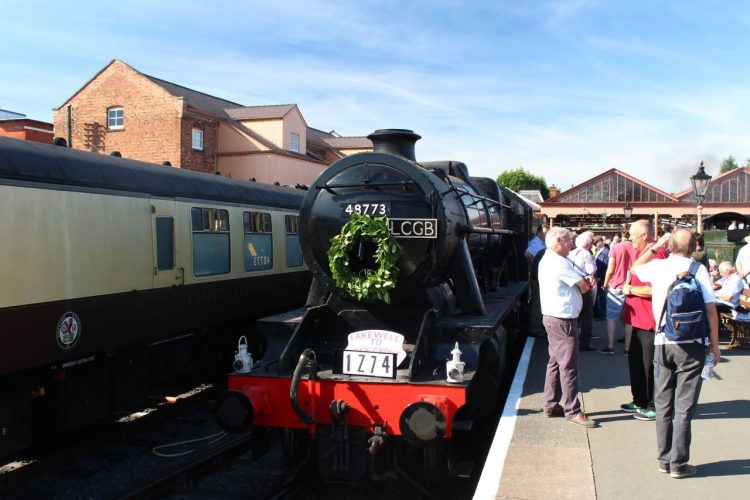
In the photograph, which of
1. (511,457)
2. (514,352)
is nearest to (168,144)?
(514,352)

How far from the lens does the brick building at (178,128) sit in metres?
24.9

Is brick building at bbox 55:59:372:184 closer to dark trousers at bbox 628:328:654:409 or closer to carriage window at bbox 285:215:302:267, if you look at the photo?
carriage window at bbox 285:215:302:267

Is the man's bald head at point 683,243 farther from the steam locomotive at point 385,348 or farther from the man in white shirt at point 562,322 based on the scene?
the steam locomotive at point 385,348

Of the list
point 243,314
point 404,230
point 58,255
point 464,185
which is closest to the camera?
point 404,230

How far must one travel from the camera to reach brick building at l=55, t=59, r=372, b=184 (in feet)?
81.6

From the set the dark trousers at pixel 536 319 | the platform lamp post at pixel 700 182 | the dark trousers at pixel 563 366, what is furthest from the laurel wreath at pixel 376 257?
the platform lamp post at pixel 700 182

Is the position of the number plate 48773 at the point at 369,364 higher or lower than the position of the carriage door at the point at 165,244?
lower

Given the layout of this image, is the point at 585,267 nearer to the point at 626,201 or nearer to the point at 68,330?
the point at 68,330

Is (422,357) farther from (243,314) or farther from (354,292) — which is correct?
(243,314)

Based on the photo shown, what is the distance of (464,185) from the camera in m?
6.74

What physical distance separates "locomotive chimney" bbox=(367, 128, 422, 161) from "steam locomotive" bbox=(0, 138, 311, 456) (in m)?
2.75

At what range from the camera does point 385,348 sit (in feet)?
16.3

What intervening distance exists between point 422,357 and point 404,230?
3.57ft

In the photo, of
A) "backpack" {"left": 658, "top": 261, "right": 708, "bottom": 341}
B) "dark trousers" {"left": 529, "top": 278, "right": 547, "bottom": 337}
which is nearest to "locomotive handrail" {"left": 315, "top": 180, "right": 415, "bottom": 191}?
"backpack" {"left": 658, "top": 261, "right": 708, "bottom": 341}
